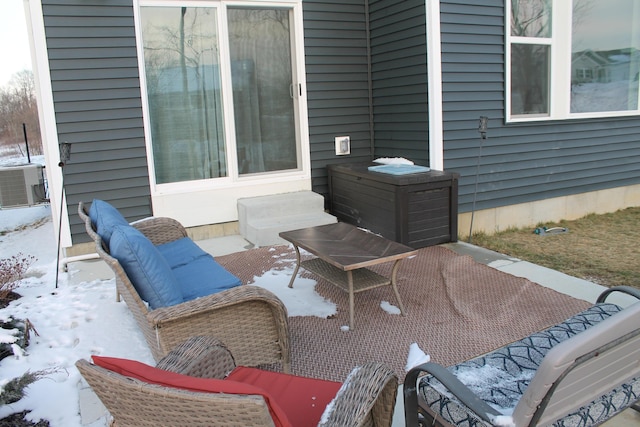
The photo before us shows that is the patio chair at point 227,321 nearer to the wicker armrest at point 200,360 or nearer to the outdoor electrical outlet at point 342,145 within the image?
the wicker armrest at point 200,360

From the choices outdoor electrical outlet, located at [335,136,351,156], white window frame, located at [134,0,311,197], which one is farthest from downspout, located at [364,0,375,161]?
white window frame, located at [134,0,311,197]

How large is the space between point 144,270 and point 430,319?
183 centimetres

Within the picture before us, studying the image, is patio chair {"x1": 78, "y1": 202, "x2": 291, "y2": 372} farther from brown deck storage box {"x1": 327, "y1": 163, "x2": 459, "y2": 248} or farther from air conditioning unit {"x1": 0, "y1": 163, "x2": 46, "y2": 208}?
air conditioning unit {"x1": 0, "y1": 163, "x2": 46, "y2": 208}

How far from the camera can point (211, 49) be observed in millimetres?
5457

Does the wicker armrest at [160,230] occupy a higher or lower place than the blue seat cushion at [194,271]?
higher

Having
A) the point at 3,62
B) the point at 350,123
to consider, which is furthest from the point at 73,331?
the point at 3,62

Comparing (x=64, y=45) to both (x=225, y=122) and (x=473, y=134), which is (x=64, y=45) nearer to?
(x=225, y=122)

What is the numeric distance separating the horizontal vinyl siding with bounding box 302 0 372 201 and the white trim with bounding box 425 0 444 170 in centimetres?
114

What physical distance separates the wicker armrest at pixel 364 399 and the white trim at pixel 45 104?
389 centimetres

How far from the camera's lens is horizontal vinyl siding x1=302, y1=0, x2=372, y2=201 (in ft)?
19.0

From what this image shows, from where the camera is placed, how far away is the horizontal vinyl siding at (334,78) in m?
5.78

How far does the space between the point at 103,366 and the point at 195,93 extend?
4.47 meters

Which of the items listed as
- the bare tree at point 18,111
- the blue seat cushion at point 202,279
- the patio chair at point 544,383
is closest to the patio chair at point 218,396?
the patio chair at point 544,383

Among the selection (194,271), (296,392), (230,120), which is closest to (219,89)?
(230,120)
